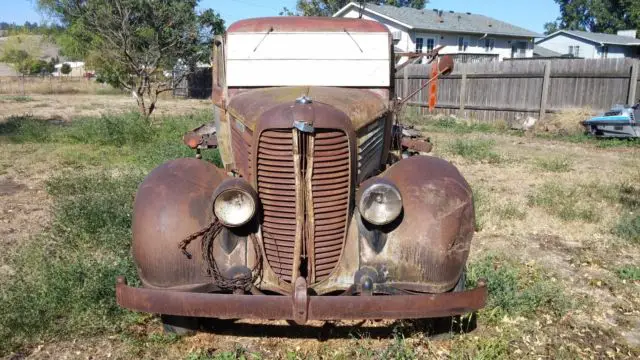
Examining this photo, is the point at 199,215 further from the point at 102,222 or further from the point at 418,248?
the point at 102,222

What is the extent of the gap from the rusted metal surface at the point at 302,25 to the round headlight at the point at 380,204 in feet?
6.79

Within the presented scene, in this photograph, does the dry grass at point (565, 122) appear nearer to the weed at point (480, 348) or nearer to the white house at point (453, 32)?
the weed at point (480, 348)

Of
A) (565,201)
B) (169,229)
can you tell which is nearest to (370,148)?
(169,229)

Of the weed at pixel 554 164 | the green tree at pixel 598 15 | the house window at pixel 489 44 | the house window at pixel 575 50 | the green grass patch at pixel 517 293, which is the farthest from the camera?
the green tree at pixel 598 15

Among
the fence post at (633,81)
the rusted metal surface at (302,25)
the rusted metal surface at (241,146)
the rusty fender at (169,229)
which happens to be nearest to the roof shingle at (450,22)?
the fence post at (633,81)

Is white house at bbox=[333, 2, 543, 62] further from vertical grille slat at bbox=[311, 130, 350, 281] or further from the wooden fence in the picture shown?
vertical grille slat at bbox=[311, 130, 350, 281]

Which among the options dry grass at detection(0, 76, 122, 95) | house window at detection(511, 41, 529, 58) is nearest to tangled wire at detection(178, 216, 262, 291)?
house window at detection(511, 41, 529, 58)

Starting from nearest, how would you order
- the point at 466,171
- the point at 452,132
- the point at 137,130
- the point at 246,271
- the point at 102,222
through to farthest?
the point at 246,271
the point at 102,222
the point at 466,171
the point at 137,130
the point at 452,132

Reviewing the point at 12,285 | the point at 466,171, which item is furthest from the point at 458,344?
the point at 466,171

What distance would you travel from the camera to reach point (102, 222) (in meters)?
5.92

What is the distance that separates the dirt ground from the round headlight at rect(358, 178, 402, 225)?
1.10 m

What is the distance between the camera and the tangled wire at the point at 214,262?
345cm

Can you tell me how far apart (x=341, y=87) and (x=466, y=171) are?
581 centimetres

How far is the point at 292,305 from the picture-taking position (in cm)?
314
